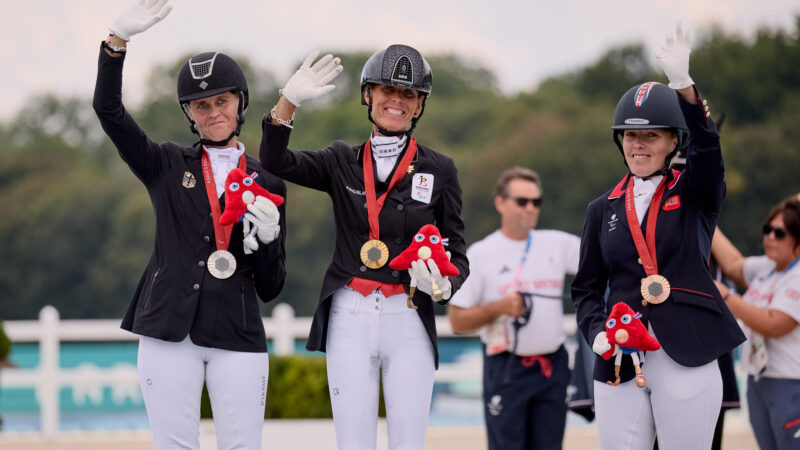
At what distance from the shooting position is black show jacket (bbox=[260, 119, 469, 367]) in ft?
15.1

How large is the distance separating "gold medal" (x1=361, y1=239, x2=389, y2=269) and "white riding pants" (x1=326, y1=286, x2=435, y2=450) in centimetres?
13

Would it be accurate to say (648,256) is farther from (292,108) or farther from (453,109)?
(453,109)

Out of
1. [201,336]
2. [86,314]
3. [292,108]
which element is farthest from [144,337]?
[86,314]

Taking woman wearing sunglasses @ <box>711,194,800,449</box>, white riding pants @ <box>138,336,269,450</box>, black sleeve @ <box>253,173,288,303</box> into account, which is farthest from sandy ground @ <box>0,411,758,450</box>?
white riding pants @ <box>138,336,269,450</box>

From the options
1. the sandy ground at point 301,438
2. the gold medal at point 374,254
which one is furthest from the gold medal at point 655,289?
the sandy ground at point 301,438

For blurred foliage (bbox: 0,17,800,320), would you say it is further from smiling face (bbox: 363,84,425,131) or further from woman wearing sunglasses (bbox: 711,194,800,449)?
smiling face (bbox: 363,84,425,131)

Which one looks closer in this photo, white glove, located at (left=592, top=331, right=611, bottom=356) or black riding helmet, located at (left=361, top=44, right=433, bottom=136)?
white glove, located at (left=592, top=331, right=611, bottom=356)

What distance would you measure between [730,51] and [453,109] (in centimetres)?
1149

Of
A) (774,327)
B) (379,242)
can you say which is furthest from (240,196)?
(774,327)

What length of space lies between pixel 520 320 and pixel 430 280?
94.9 inches

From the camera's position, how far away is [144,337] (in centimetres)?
471

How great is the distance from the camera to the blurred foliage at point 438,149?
115ft

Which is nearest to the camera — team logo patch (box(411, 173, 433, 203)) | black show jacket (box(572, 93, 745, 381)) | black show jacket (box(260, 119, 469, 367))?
black show jacket (box(572, 93, 745, 381))

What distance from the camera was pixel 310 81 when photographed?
4.57m
